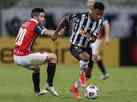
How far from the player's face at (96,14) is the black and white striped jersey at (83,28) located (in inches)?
5.2

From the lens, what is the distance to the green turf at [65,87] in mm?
13586

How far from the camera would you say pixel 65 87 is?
1648 centimetres

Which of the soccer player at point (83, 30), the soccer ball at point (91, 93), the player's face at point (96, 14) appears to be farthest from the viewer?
the soccer player at point (83, 30)

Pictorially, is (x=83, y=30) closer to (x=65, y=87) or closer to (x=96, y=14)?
(x=96, y=14)

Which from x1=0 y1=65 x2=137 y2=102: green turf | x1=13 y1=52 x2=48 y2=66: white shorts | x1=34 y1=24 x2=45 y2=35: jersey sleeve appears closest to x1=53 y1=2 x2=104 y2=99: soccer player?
x1=34 y1=24 x2=45 y2=35: jersey sleeve

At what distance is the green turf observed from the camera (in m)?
13.6

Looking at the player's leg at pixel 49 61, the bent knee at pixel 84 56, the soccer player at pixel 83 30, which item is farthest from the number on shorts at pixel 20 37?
the bent knee at pixel 84 56

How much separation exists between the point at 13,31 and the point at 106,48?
621 centimetres

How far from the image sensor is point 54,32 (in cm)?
1416

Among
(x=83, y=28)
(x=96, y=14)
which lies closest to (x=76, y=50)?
(x=83, y=28)

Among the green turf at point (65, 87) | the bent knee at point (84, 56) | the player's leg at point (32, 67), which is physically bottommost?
the green turf at point (65, 87)

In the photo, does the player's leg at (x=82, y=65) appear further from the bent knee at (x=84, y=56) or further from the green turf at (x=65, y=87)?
the green turf at (x=65, y=87)

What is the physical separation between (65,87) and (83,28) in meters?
2.60

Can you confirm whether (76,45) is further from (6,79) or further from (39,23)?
(6,79)
